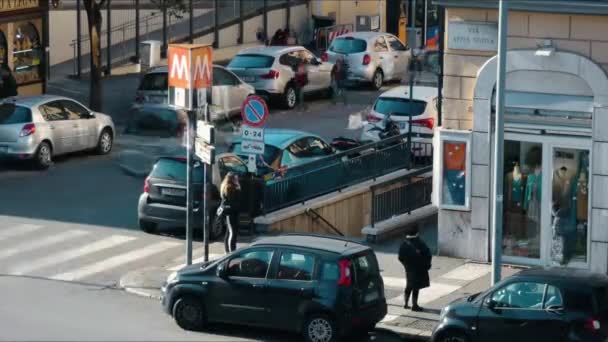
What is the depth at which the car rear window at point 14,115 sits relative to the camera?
103ft

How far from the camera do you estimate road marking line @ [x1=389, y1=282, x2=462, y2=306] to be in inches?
864

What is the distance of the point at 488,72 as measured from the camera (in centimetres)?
2355

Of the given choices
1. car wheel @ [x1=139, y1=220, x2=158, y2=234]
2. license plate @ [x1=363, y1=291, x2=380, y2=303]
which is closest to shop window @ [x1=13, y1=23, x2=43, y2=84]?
car wheel @ [x1=139, y1=220, x2=158, y2=234]

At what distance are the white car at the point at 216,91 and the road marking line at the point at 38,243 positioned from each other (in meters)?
11.2

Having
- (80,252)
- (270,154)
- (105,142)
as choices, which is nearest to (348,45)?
(105,142)

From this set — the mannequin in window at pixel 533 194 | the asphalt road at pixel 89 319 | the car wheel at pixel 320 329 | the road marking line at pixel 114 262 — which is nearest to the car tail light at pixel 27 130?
the road marking line at pixel 114 262

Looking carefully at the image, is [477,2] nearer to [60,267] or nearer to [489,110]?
[489,110]

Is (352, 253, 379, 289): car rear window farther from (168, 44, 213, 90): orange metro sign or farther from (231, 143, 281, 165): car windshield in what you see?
(231, 143, 281, 165): car windshield

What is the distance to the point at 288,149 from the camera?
1141 inches

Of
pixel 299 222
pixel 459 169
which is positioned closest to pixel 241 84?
pixel 299 222

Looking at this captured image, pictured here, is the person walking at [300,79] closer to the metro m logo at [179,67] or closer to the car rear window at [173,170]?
the car rear window at [173,170]

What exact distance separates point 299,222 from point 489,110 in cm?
515

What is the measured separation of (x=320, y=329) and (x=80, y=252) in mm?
6992

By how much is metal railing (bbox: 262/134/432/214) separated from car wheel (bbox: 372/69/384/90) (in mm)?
13663
